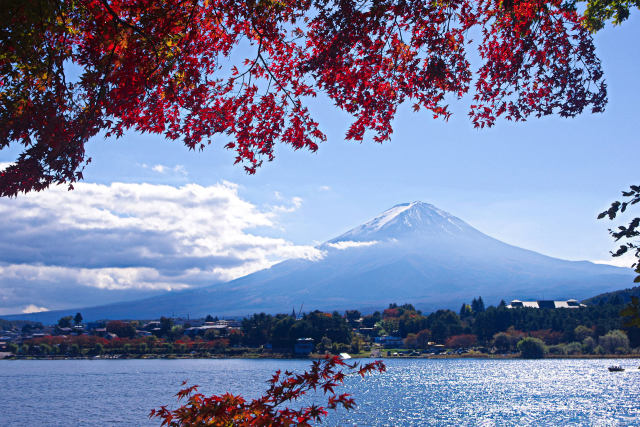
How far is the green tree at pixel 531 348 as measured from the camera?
84.2m

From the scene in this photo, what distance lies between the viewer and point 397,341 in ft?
351

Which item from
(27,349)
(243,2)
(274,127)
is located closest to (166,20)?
(243,2)

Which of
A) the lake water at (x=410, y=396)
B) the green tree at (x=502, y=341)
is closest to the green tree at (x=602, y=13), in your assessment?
the lake water at (x=410, y=396)

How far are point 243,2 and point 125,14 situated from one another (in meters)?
1.32

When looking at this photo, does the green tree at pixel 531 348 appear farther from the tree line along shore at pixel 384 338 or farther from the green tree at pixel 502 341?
the green tree at pixel 502 341

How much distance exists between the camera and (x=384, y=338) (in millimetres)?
110938

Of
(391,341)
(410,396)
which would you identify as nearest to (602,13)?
(410,396)

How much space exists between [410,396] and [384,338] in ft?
219

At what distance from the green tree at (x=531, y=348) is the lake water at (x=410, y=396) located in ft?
41.2

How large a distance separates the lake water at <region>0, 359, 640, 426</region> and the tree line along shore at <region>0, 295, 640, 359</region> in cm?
1418

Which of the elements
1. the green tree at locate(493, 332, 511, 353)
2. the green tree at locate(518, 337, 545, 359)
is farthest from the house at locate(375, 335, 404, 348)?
the green tree at locate(518, 337, 545, 359)

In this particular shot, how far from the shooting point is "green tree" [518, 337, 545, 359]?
276 feet

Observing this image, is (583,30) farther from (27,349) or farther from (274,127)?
(27,349)

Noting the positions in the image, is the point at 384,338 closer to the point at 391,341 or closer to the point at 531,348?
the point at 391,341
